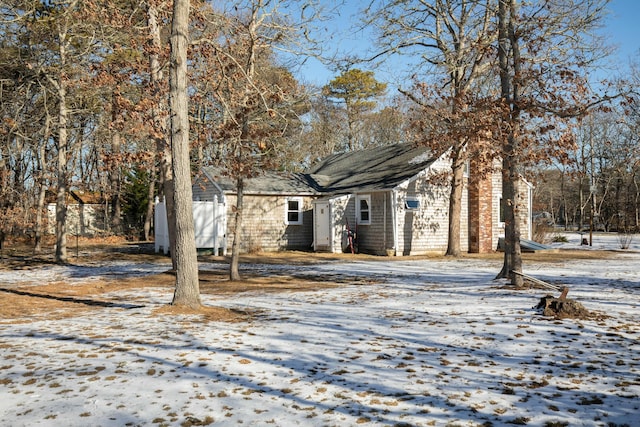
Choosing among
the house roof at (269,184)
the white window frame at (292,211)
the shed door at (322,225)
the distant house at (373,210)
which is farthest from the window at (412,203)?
the white window frame at (292,211)

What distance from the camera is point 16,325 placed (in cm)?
857

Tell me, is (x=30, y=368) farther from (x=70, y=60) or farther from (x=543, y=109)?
(x=70, y=60)

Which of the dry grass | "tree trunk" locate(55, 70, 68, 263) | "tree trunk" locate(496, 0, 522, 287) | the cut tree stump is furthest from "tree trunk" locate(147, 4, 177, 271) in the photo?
the cut tree stump

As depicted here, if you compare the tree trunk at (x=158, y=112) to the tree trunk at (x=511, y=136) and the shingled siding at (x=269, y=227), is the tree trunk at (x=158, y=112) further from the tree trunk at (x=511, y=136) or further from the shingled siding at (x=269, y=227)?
the tree trunk at (x=511, y=136)

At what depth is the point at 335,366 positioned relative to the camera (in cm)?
589

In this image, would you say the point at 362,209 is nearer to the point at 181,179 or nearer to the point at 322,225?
the point at 322,225

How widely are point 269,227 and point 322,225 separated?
8.17 feet

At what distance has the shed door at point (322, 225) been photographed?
24625mm

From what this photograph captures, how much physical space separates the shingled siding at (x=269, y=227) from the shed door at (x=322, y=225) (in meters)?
0.91

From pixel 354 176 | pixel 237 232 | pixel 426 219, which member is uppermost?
pixel 354 176

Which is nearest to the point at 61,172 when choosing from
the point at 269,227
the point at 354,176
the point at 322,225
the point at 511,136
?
the point at 269,227

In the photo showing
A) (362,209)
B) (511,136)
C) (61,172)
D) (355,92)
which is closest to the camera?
(511,136)

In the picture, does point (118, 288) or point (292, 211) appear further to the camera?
point (292, 211)

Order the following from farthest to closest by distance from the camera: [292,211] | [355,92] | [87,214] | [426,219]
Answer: [355,92] < [87,214] < [292,211] < [426,219]
